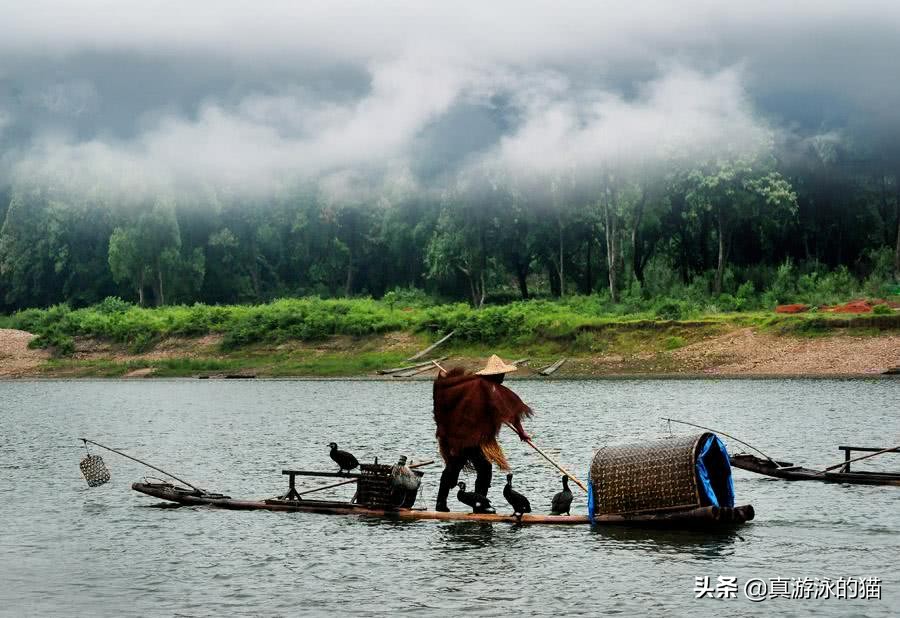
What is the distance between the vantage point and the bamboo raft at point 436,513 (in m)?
23.0

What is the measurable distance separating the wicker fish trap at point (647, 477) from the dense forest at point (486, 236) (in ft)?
193

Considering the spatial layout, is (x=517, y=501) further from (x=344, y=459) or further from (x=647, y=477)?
(x=344, y=459)

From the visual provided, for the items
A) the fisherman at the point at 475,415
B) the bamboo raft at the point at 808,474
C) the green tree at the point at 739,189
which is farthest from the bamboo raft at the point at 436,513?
the green tree at the point at 739,189

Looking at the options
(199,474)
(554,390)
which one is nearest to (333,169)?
(554,390)

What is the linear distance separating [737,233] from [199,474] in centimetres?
6842

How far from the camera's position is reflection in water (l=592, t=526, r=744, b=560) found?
2184cm

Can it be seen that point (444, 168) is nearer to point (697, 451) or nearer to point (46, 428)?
point (46, 428)

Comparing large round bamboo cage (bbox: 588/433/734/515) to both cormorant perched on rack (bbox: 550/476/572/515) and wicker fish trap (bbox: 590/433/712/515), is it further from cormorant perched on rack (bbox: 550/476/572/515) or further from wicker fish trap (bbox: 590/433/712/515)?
cormorant perched on rack (bbox: 550/476/572/515)

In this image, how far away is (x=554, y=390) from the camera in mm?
68875

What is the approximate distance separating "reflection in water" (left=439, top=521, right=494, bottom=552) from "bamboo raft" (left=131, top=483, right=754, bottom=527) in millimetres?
163

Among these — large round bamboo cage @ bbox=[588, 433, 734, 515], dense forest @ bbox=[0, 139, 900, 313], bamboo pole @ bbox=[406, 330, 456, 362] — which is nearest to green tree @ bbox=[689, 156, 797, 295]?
dense forest @ bbox=[0, 139, 900, 313]

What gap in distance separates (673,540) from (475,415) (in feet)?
→ 14.5

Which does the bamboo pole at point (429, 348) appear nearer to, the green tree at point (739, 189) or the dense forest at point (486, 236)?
the dense forest at point (486, 236)

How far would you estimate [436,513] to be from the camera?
25.3m
